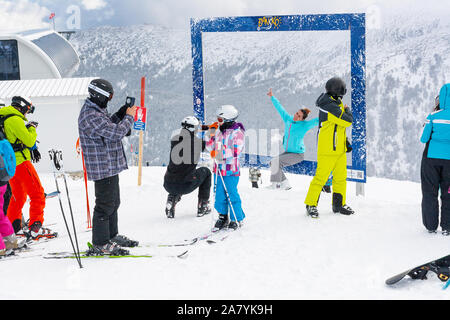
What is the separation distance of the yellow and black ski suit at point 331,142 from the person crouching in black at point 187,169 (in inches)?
58.5

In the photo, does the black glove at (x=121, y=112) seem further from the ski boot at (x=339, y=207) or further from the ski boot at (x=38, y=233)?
the ski boot at (x=339, y=207)

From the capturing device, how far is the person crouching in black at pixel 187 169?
224 inches

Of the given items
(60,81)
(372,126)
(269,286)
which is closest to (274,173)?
(269,286)

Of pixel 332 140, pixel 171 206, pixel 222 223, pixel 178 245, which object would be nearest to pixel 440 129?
pixel 332 140

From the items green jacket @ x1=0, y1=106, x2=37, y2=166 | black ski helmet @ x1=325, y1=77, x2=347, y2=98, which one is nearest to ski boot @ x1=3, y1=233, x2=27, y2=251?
green jacket @ x1=0, y1=106, x2=37, y2=166

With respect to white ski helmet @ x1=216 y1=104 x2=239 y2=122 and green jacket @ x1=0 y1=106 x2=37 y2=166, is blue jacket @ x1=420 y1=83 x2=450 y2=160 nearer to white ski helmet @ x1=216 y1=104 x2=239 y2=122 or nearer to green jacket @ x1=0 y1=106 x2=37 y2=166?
white ski helmet @ x1=216 y1=104 x2=239 y2=122

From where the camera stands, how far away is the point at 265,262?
3.82 metres

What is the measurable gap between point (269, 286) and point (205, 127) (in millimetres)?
2917

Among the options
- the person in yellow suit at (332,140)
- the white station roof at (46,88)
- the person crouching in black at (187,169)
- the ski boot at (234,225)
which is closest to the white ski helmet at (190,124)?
the person crouching in black at (187,169)

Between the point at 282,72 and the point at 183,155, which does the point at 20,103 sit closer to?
the point at 183,155

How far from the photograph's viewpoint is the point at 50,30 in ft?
76.8

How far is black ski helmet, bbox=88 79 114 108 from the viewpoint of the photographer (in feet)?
12.4

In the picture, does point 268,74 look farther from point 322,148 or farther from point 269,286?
point 269,286

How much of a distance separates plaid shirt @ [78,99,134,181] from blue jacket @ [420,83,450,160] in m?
2.96
